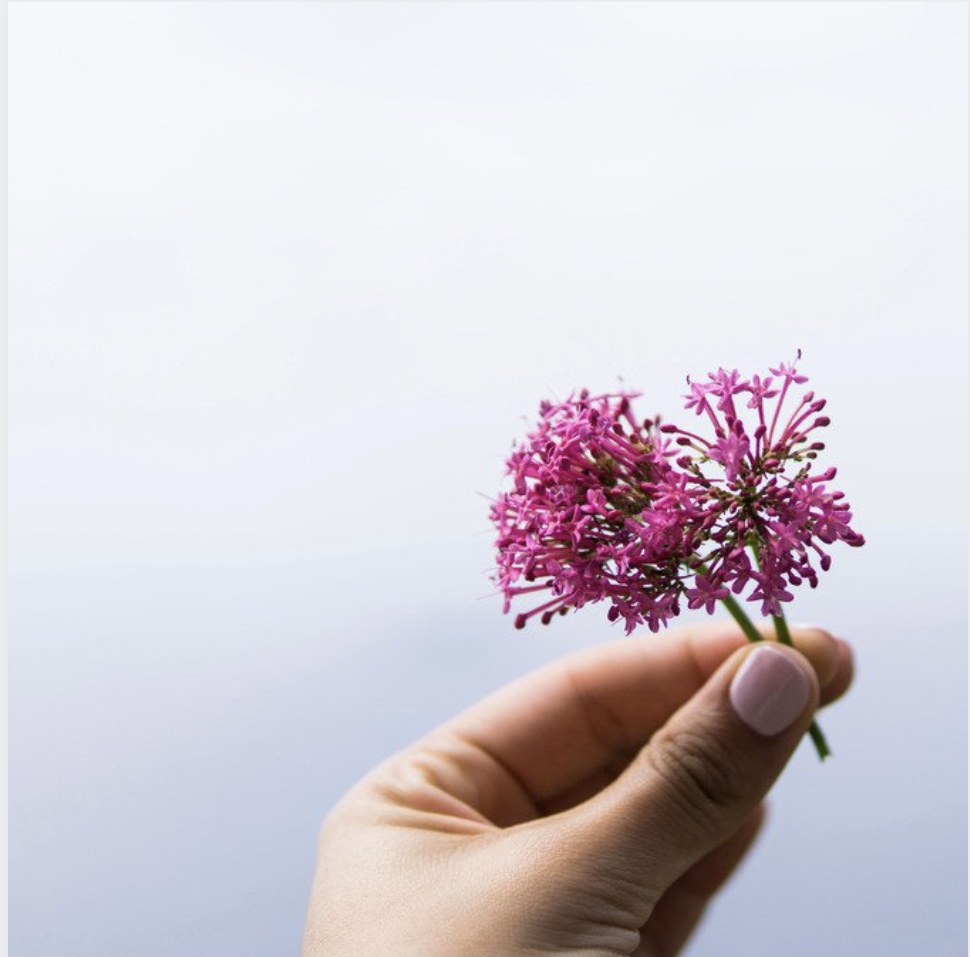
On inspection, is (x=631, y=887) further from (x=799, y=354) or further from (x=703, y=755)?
(x=799, y=354)

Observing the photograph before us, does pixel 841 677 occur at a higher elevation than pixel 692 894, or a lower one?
higher

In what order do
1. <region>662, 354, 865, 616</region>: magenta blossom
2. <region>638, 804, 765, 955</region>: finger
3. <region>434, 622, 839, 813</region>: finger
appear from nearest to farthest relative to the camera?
1. <region>662, 354, 865, 616</region>: magenta blossom
2. <region>434, 622, 839, 813</region>: finger
3. <region>638, 804, 765, 955</region>: finger

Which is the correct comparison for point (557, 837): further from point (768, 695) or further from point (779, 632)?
point (779, 632)

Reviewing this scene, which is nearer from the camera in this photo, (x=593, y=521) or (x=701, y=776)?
(x=593, y=521)

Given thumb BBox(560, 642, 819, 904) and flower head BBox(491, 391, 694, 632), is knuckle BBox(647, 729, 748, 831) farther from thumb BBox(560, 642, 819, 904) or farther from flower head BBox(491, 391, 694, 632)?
flower head BBox(491, 391, 694, 632)

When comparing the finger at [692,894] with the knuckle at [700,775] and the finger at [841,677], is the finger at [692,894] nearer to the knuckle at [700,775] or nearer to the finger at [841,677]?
the finger at [841,677]

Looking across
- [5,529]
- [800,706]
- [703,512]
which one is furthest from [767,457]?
[5,529]

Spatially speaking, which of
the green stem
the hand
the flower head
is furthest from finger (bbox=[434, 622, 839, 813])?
the flower head

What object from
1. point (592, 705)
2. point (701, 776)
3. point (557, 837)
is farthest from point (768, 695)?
point (592, 705)
